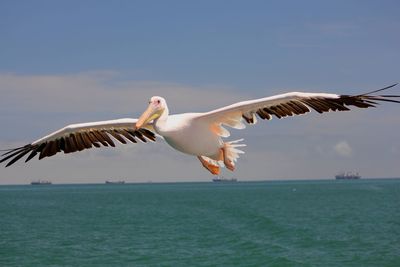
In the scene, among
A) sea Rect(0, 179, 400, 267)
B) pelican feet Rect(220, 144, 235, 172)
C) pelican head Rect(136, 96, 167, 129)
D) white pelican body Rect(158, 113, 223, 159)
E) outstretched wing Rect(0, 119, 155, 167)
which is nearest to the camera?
white pelican body Rect(158, 113, 223, 159)

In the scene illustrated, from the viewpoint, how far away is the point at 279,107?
10367 millimetres

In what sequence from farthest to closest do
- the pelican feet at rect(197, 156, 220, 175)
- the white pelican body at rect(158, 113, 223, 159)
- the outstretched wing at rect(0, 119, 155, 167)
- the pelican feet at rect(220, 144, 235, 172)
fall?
the outstretched wing at rect(0, 119, 155, 167), the pelican feet at rect(197, 156, 220, 175), the pelican feet at rect(220, 144, 235, 172), the white pelican body at rect(158, 113, 223, 159)

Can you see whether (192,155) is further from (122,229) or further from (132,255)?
(122,229)

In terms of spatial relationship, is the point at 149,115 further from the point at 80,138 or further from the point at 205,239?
the point at 205,239

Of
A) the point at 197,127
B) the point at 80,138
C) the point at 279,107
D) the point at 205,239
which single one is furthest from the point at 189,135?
the point at 205,239

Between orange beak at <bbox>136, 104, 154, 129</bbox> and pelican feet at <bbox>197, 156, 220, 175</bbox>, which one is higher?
orange beak at <bbox>136, 104, 154, 129</bbox>

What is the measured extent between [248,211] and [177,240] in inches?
1487

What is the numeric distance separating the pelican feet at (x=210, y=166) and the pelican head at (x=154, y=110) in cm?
101

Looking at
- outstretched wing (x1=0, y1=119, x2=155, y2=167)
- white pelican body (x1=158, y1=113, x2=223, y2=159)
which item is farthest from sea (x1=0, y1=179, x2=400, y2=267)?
white pelican body (x1=158, y1=113, x2=223, y2=159)

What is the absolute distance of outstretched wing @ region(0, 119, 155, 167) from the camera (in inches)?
448

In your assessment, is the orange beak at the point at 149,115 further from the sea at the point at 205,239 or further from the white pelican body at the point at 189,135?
the sea at the point at 205,239

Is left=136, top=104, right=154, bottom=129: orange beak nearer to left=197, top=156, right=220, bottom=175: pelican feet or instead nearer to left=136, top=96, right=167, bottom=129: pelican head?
left=136, top=96, right=167, bottom=129: pelican head

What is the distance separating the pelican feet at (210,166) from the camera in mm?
9241

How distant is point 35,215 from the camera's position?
119750 mm
